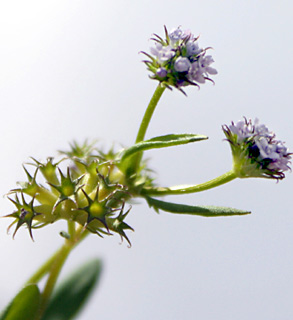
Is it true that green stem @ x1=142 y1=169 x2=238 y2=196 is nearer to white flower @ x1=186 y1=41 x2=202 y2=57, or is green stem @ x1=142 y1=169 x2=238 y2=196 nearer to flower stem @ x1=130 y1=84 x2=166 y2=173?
flower stem @ x1=130 y1=84 x2=166 y2=173

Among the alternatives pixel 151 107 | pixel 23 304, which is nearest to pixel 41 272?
pixel 23 304

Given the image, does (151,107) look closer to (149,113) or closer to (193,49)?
(149,113)

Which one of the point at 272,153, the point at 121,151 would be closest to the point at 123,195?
the point at 121,151

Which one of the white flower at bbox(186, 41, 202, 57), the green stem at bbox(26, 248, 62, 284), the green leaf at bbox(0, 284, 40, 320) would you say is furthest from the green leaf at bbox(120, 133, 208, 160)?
the green leaf at bbox(0, 284, 40, 320)

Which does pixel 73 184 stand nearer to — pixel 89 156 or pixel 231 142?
pixel 89 156

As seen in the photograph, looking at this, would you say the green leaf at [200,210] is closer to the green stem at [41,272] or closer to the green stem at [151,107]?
the green stem at [151,107]

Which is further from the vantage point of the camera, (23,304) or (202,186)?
(202,186)

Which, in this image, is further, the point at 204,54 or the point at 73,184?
the point at 204,54
